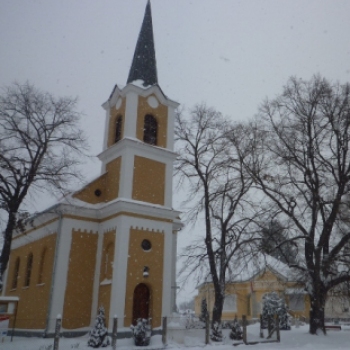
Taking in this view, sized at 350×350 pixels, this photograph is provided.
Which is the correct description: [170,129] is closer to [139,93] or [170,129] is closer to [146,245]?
[139,93]

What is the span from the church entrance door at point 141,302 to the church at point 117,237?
5 centimetres

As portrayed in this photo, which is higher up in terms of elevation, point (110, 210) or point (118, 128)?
point (118, 128)

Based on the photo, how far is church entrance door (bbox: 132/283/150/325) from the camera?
21406 mm

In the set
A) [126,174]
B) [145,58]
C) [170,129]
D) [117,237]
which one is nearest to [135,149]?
[126,174]

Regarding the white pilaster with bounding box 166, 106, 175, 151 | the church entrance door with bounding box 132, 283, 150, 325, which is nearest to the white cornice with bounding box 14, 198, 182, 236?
the church entrance door with bounding box 132, 283, 150, 325

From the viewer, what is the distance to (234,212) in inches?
965

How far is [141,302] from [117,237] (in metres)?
3.66

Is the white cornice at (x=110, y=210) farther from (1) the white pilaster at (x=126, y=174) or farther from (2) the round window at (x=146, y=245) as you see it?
(2) the round window at (x=146, y=245)

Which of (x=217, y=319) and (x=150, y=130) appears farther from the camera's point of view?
(x=150, y=130)

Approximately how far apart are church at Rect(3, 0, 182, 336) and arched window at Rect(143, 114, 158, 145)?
6 cm

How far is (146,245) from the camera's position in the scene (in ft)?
73.9

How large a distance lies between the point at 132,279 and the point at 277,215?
8.96 metres

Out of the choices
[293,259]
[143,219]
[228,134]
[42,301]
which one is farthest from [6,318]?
[293,259]

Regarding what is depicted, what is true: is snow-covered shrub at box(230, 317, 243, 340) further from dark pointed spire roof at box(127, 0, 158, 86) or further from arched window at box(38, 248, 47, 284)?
dark pointed spire roof at box(127, 0, 158, 86)
